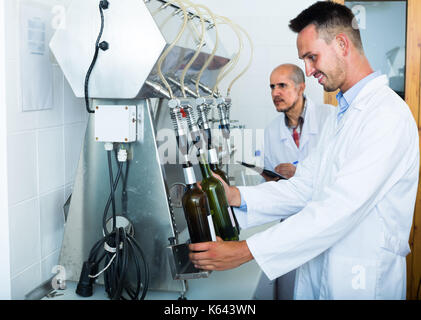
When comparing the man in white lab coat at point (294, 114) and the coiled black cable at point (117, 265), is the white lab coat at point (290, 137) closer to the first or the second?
the man in white lab coat at point (294, 114)

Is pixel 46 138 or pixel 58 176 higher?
pixel 46 138

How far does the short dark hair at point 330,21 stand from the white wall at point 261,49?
4.57 feet

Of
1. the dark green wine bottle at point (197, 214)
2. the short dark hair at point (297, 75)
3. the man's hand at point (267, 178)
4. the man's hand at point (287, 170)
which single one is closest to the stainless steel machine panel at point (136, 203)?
the dark green wine bottle at point (197, 214)

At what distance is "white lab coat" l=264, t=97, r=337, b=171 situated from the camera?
2.34 meters

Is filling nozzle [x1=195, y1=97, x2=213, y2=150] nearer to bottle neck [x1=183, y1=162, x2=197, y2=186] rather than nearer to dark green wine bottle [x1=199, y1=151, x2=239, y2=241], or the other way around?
dark green wine bottle [x1=199, y1=151, x2=239, y2=241]

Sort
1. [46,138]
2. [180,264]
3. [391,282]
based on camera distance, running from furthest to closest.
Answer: [46,138] < [391,282] < [180,264]

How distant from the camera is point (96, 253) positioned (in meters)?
1.15

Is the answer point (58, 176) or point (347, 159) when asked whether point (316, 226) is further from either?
point (58, 176)

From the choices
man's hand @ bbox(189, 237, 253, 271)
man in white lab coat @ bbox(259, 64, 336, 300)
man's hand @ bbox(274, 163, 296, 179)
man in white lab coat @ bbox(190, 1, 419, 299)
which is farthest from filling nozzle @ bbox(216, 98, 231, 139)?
man in white lab coat @ bbox(259, 64, 336, 300)

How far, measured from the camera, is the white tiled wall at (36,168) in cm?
110

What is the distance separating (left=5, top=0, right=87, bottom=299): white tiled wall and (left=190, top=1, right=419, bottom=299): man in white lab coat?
0.48 meters

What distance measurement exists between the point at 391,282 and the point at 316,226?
29 centimetres

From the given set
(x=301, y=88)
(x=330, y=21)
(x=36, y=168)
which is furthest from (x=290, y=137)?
(x=36, y=168)

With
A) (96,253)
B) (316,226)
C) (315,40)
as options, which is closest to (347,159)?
(316,226)
